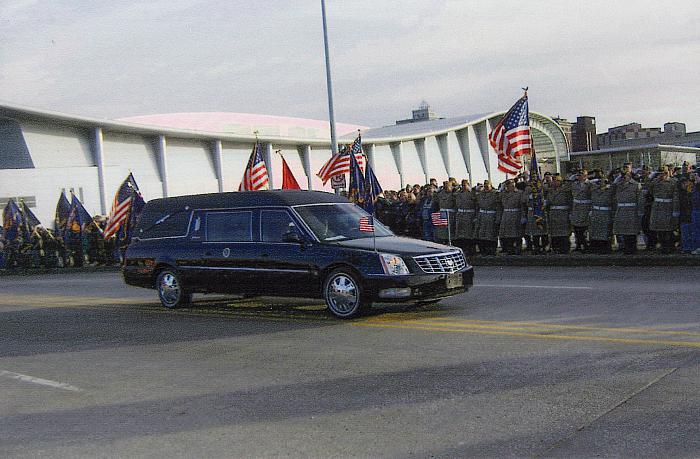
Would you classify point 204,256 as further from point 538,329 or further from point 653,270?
point 653,270

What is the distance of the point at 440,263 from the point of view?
36.7 ft

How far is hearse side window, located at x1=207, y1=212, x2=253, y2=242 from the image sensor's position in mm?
12453

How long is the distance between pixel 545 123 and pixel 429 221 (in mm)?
63348

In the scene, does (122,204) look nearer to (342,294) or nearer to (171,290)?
(171,290)

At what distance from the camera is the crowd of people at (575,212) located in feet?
55.6

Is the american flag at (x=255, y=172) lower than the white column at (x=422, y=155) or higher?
lower

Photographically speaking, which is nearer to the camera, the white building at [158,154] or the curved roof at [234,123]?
the white building at [158,154]

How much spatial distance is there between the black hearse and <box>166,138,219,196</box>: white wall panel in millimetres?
34699

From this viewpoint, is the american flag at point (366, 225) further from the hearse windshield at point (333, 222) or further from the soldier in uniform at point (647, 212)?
the soldier in uniform at point (647, 212)

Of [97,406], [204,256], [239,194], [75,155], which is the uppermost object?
[75,155]

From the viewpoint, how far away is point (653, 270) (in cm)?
1543

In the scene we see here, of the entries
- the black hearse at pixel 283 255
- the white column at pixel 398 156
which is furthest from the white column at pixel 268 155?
the black hearse at pixel 283 255

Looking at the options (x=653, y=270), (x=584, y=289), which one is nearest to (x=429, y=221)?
(x=653, y=270)

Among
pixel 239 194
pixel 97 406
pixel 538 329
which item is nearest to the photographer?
pixel 97 406
